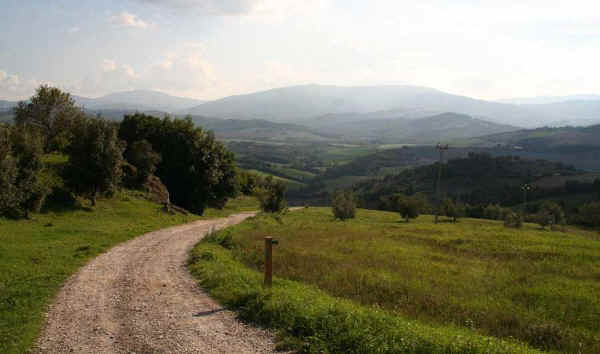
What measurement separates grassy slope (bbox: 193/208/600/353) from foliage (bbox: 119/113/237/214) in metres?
28.4

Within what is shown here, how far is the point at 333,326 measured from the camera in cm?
1084

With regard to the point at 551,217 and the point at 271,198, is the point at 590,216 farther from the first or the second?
the point at 271,198

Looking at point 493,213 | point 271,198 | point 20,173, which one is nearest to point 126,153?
point 271,198

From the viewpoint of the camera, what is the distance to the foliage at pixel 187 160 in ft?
196

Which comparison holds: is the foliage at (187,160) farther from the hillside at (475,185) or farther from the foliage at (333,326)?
the hillside at (475,185)

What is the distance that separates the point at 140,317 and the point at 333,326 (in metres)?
6.14

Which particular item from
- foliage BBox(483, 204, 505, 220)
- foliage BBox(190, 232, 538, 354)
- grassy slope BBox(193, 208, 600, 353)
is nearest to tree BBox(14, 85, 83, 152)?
grassy slope BBox(193, 208, 600, 353)

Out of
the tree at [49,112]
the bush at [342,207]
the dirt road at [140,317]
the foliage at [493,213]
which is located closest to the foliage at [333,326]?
the dirt road at [140,317]

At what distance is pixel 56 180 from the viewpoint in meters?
42.1

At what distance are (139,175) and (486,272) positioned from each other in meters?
45.5

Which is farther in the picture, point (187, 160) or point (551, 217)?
point (551, 217)

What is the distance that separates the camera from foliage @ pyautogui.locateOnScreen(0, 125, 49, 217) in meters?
31.0

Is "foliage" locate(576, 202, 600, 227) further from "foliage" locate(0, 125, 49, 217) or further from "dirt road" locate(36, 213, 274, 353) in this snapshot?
"foliage" locate(0, 125, 49, 217)

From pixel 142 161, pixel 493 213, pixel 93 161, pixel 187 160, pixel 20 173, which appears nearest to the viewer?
pixel 20 173
